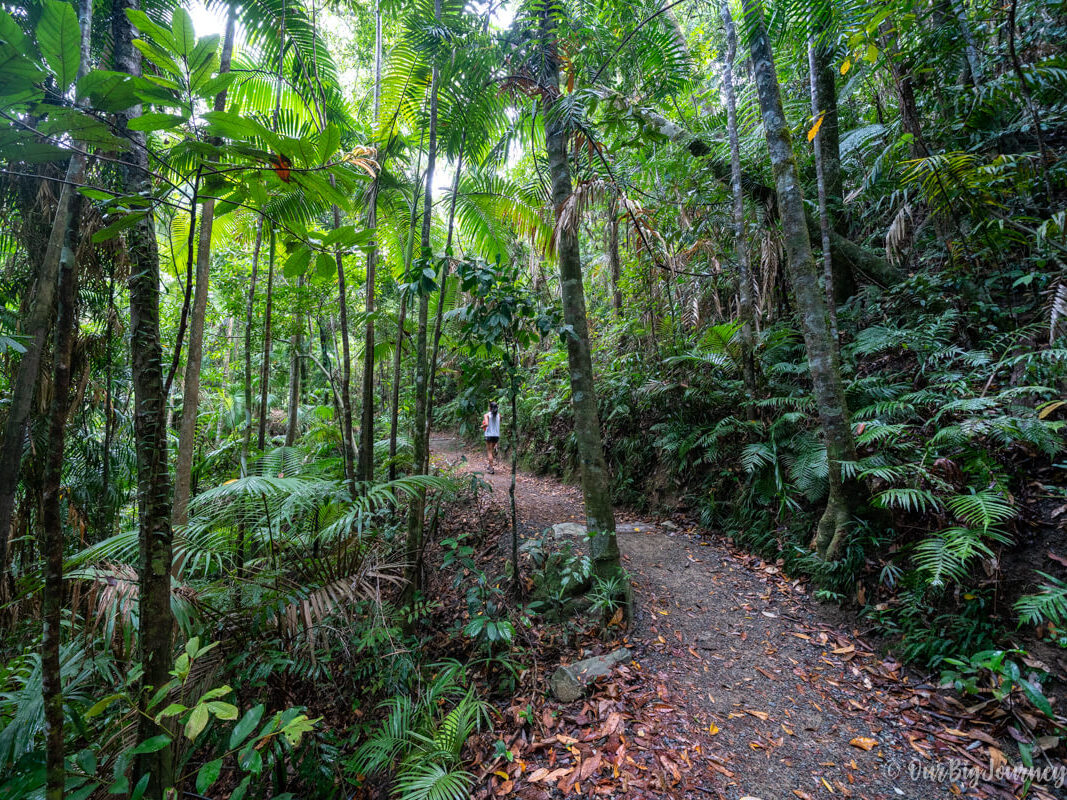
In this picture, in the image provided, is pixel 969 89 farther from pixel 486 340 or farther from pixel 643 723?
pixel 643 723

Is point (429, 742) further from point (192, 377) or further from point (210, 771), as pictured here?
point (192, 377)

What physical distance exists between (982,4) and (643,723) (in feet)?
28.4

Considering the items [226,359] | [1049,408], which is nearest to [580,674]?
[1049,408]

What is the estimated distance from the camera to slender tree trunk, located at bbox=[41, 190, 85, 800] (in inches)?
50.8

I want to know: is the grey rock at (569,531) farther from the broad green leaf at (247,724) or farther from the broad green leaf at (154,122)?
the broad green leaf at (154,122)

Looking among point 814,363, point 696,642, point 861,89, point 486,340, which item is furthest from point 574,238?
point 861,89

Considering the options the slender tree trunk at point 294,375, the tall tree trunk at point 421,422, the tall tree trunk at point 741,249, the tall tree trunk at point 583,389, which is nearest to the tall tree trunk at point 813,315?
the tall tree trunk at point 741,249

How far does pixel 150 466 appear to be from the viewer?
1.47 metres

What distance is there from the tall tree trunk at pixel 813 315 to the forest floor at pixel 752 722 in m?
0.99

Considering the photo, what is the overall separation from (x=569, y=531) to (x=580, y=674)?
1679mm

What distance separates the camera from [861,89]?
693cm

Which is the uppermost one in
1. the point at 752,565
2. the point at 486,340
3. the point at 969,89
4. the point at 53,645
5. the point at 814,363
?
the point at 969,89

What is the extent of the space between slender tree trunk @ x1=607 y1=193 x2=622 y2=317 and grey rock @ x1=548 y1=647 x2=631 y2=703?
3.91 meters

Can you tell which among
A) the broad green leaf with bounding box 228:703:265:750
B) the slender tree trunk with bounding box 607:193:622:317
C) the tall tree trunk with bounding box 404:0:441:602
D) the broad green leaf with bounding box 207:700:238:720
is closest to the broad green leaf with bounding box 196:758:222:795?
the broad green leaf with bounding box 228:703:265:750
